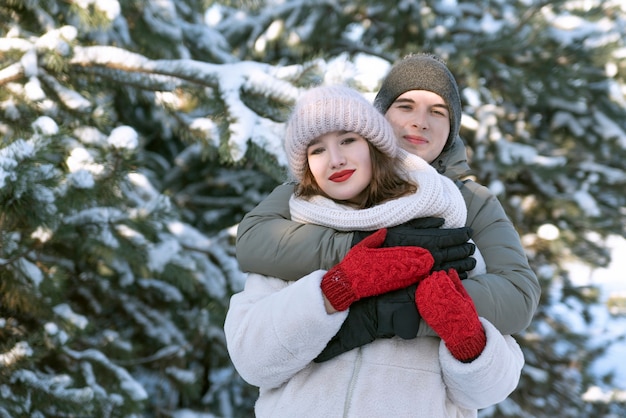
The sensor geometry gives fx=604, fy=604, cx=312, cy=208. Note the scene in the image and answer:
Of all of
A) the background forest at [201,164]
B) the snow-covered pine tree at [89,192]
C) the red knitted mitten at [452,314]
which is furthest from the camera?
the background forest at [201,164]

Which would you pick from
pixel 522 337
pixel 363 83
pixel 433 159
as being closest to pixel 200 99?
pixel 363 83

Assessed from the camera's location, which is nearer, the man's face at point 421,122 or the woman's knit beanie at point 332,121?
the woman's knit beanie at point 332,121

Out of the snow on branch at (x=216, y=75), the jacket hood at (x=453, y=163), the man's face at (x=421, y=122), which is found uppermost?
the man's face at (x=421, y=122)

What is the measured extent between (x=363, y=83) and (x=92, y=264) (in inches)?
85.1

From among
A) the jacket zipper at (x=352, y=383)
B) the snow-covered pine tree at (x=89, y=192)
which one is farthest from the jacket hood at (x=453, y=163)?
the snow-covered pine tree at (x=89, y=192)

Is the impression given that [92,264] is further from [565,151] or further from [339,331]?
[565,151]

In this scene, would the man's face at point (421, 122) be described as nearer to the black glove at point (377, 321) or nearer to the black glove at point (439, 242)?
the black glove at point (439, 242)

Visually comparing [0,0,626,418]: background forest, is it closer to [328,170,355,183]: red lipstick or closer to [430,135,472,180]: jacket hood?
[430,135,472,180]: jacket hood

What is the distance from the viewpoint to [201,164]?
16.8 feet

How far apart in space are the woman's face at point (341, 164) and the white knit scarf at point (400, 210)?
5 cm

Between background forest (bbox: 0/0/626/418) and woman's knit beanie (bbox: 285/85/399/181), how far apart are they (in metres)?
0.70

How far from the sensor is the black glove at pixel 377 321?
146 centimetres

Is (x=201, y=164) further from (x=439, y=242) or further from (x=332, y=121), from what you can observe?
(x=439, y=242)

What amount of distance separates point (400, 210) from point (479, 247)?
303 millimetres
